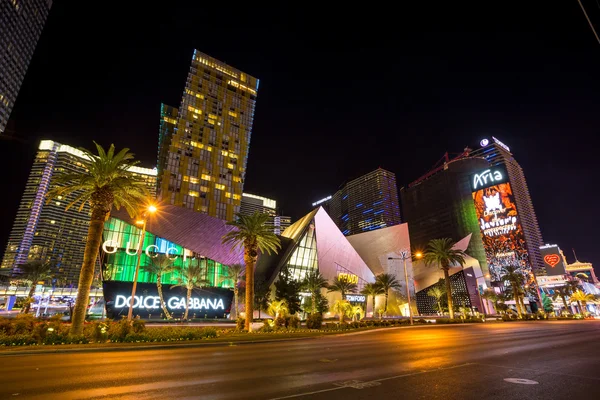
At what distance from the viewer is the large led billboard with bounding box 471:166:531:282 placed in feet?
435

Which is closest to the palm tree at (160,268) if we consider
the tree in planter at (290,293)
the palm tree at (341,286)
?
the tree in planter at (290,293)

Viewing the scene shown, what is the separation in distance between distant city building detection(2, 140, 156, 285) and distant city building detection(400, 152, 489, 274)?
158m

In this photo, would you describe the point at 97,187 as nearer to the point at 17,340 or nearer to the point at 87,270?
the point at 87,270

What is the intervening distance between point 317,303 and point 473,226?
137604mm

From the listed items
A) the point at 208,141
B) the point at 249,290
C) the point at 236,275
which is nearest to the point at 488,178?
the point at 208,141

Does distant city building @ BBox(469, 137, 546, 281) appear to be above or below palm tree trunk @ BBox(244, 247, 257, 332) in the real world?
above

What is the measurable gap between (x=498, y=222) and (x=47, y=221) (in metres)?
226

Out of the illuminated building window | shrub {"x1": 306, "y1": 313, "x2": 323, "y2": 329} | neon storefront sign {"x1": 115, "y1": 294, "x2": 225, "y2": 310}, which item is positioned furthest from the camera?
the illuminated building window

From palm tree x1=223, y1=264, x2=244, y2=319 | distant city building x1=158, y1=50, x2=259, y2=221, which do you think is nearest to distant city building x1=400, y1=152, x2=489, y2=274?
distant city building x1=158, y1=50, x2=259, y2=221

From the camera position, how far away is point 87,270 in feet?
72.2

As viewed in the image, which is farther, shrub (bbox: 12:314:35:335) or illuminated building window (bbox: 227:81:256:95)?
illuminated building window (bbox: 227:81:256:95)

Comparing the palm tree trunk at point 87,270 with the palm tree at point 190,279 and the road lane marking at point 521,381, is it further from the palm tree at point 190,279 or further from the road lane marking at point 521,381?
the palm tree at point 190,279

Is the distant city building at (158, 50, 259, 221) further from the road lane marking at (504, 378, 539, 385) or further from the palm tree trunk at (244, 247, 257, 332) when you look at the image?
the road lane marking at (504, 378, 539, 385)

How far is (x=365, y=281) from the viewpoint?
72.2 metres
